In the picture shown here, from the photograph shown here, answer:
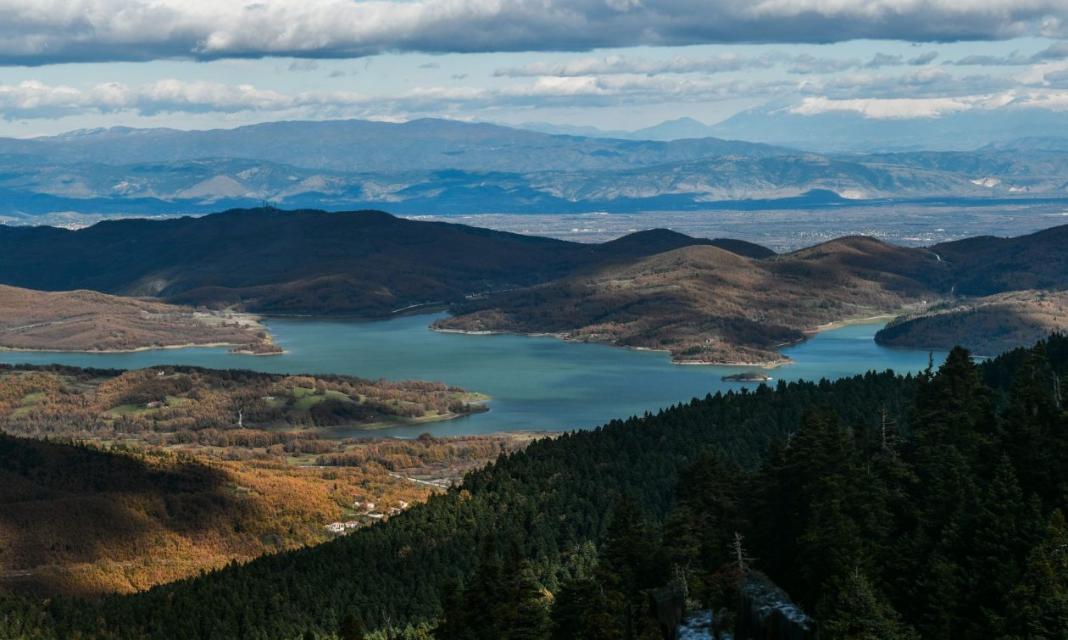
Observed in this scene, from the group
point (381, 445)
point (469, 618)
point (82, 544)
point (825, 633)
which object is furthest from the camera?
point (381, 445)

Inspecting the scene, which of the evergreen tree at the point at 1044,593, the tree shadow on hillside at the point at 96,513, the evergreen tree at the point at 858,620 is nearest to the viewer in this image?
the evergreen tree at the point at 1044,593

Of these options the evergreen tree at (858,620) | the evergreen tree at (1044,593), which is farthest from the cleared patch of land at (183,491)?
the evergreen tree at (1044,593)

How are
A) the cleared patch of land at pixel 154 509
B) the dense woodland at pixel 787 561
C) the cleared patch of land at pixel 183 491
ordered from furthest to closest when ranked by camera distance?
the cleared patch of land at pixel 183 491
the cleared patch of land at pixel 154 509
the dense woodland at pixel 787 561

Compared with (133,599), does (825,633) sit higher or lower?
higher

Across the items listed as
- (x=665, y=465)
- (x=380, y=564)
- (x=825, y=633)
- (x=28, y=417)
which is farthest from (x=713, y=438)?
(x=28, y=417)

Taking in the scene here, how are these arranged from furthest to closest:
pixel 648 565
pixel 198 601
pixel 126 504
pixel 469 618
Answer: pixel 126 504
pixel 198 601
pixel 648 565
pixel 469 618

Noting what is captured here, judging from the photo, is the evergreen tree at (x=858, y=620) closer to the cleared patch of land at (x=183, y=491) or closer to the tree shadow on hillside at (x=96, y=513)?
the cleared patch of land at (x=183, y=491)

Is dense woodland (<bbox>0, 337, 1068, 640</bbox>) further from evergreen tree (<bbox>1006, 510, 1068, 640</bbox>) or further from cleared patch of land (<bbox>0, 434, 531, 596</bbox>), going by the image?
cleared patch of land (<bbox>0, 434, 531, 596</bbox>)

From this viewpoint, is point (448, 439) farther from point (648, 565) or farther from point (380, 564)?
point (648, 565)
